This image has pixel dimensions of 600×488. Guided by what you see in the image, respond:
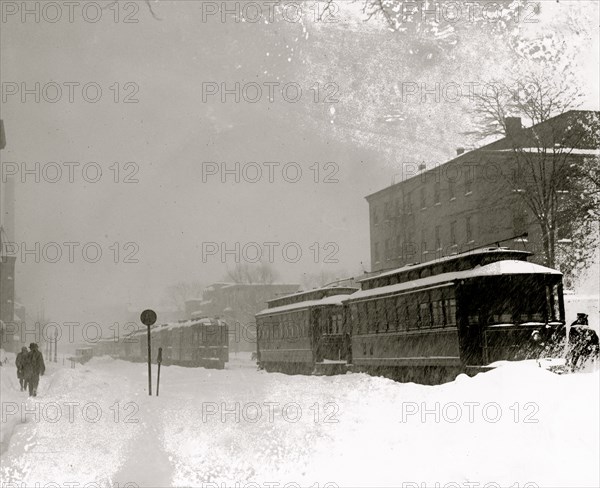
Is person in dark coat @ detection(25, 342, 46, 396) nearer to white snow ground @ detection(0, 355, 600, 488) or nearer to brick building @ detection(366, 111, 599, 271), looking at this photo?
white snow ground @ detection(0, 355, 600, 488)

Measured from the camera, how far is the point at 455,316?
1936cm

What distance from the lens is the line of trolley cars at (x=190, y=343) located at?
129 ft

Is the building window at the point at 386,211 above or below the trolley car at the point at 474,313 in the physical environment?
above

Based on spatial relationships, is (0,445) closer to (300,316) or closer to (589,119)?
(300,316)

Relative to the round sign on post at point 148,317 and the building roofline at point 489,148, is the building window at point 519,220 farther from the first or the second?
the round sign on post at point 148,317

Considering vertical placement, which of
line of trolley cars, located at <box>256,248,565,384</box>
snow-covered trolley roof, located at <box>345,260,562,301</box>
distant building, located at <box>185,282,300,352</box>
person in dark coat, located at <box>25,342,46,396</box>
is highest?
distant building, located at <box>185,282,300,352</box>

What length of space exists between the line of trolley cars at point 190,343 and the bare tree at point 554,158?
17.7 m

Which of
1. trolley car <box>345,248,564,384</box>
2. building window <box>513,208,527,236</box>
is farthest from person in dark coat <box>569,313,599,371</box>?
building window <box>513,208,527,236</box>

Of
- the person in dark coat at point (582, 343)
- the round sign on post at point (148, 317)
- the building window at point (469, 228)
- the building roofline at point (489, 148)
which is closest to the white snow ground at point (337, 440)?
the person in dark coat at point (582, 343)

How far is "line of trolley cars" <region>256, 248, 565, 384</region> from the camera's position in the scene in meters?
18.8

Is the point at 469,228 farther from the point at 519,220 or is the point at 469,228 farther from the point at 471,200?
the point at 519,220

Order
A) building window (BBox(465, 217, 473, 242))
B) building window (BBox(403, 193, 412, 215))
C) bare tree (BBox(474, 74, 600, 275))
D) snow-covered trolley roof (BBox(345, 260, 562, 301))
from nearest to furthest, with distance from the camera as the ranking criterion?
snow-covered trolley roof (BBox(345, 260, 562, 301))
bare tree (BBox(474, 74, 600, 275))
building window (BBox(465, 217, 473, 242))
building window (BBox(403, 193, 412, 215))

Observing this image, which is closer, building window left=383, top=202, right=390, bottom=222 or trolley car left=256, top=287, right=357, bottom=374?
trolley car left=256, top=287, right=357, bottom=374

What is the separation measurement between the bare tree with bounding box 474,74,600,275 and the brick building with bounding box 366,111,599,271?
0.11 m
